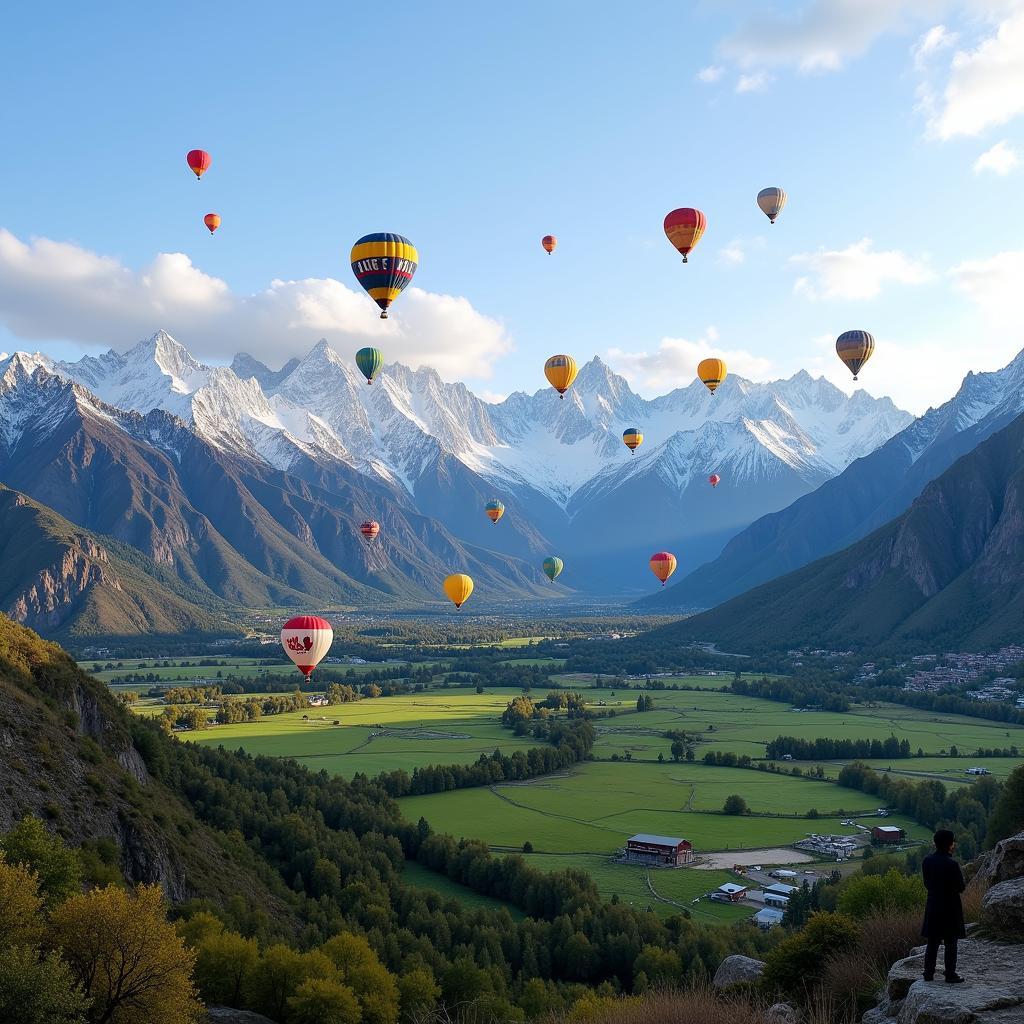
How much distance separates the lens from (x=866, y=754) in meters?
150

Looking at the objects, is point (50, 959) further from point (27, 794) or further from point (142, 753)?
point (142, 753)

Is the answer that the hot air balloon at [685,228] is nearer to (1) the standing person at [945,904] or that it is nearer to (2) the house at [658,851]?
(2) the house at [658,851]

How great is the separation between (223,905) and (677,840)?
46069 millimetres

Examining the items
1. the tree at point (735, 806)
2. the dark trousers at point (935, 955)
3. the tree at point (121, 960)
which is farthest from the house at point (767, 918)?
the dark trousers at point (935, 955)

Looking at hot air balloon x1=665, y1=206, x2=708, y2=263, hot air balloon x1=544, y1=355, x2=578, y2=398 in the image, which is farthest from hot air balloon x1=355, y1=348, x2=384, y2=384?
hot air balloon x1=665, y1=206, x2=708, y2=263

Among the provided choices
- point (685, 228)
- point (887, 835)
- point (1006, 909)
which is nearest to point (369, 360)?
point (685, 228)

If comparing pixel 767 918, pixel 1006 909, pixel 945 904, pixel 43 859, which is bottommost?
pixel 767 918

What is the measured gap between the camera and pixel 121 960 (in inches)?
1495

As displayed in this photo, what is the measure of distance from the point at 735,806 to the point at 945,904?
97.8 metres

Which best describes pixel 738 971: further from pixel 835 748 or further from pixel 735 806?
pixel 835 748

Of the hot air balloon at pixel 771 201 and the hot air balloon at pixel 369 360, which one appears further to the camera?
the hot air balloon at pixel 369 360

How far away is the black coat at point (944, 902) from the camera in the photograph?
873 inches

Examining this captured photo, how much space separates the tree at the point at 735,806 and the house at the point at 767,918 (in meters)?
37.2

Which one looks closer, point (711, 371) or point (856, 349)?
point (856, 349)
